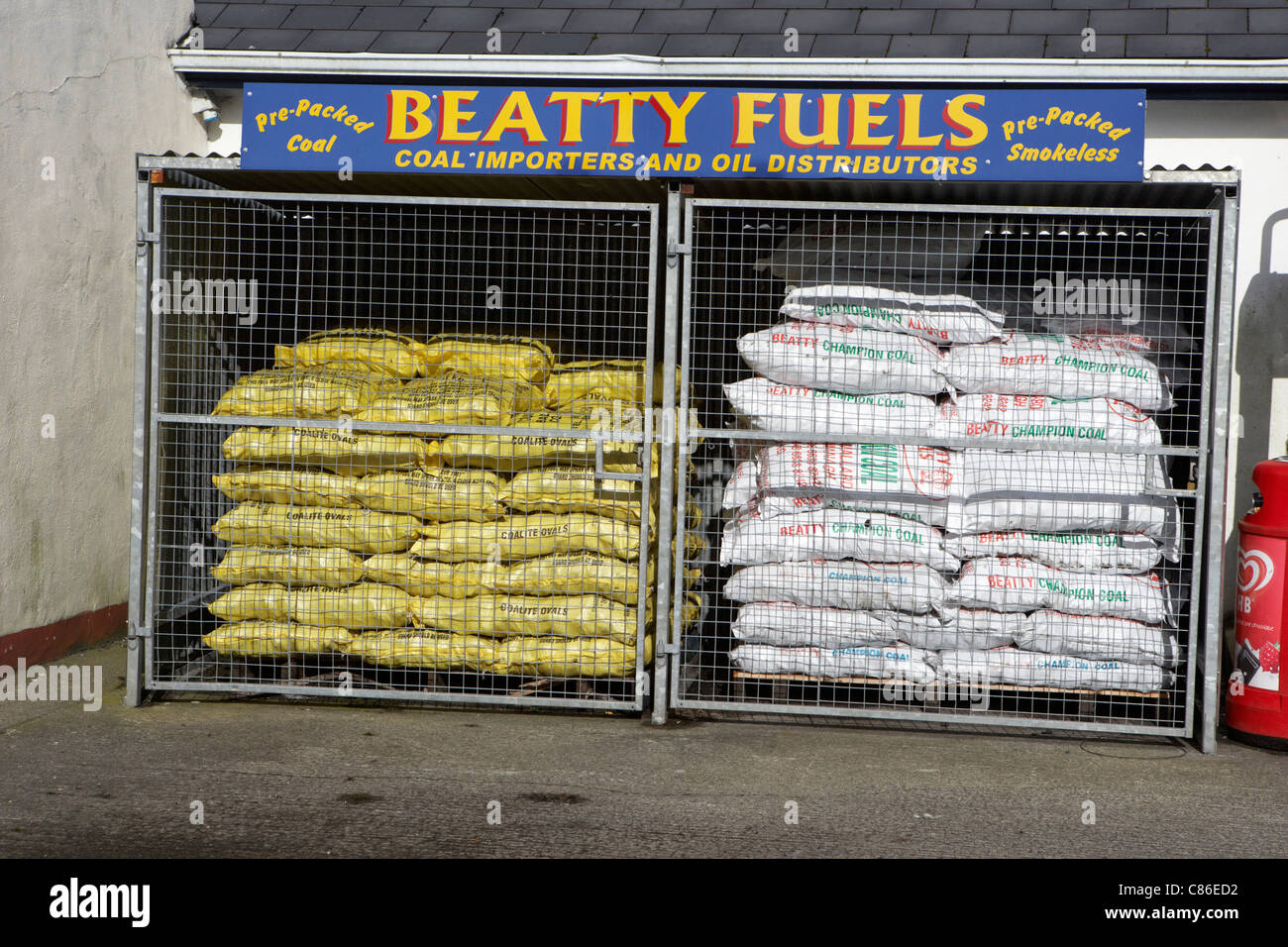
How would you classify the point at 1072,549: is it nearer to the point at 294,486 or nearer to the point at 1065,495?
the point at 1065,495

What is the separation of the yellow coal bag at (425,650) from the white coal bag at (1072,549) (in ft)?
7.76

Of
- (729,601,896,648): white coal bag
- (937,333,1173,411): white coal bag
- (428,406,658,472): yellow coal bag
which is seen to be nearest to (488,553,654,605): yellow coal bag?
(428,406,658,472): yellow coal bag

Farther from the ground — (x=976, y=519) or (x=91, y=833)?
(x=976, y=519)

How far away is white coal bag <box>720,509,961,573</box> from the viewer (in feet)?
18.9

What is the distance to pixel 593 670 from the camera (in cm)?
588

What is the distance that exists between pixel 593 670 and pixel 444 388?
1.60 m

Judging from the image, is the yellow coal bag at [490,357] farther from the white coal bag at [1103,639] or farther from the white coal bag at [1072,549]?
the white coal bag at [1103,639]

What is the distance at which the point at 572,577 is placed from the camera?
5895mm

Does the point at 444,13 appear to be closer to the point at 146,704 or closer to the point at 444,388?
the point at 444,388

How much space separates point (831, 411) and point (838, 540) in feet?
2.08

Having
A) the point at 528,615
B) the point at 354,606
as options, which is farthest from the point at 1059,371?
the point at 354,606

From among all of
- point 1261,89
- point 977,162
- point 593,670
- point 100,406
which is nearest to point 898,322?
point 977,162

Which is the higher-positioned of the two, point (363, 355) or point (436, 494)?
point (363, 355)

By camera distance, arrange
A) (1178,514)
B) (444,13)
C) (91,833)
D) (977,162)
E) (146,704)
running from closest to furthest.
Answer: (91,833) → (977,162) → (1178,514) → (146,704) → (444,13)
